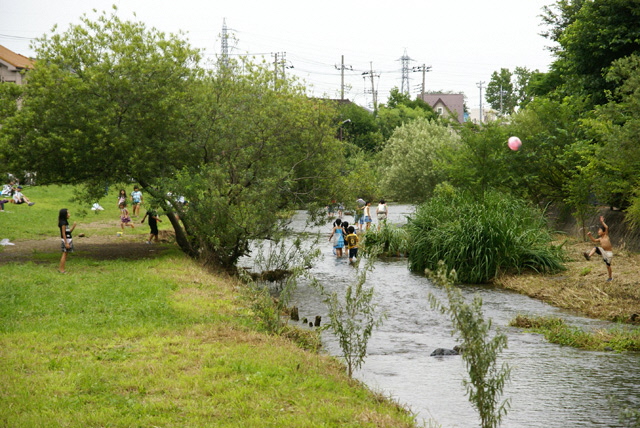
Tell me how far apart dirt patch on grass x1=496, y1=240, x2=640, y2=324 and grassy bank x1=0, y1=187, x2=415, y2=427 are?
7849 millimetres

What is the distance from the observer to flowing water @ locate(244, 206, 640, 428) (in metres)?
8.89

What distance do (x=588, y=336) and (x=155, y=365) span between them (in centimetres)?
812

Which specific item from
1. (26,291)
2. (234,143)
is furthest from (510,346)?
(234,143)

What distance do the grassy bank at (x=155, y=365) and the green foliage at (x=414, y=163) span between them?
38036 millimetres

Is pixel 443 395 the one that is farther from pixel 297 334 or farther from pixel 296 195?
pixel 296 195

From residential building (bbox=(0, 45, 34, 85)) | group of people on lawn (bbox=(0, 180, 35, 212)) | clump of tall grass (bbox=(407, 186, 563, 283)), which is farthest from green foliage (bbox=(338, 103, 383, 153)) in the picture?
clump of tall grass (bbox=(407, 186, 563, 283))

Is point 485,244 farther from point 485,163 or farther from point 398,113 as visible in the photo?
point 398,113

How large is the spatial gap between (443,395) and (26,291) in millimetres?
8991

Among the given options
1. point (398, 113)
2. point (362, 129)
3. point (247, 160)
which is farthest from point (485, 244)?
point (398, 113)

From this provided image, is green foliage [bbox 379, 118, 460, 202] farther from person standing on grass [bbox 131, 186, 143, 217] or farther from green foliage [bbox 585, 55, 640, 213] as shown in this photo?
green foliage [bbox 585, 55, 640, 213]

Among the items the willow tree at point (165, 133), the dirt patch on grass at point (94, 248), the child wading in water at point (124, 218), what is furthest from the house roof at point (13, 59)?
the willow tree at point (165, 133)

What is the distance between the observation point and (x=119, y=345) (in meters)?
10.3

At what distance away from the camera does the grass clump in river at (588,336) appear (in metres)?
12.4

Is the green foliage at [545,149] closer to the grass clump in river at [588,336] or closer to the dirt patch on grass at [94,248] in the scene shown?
the grass clump in river at [588,336]
